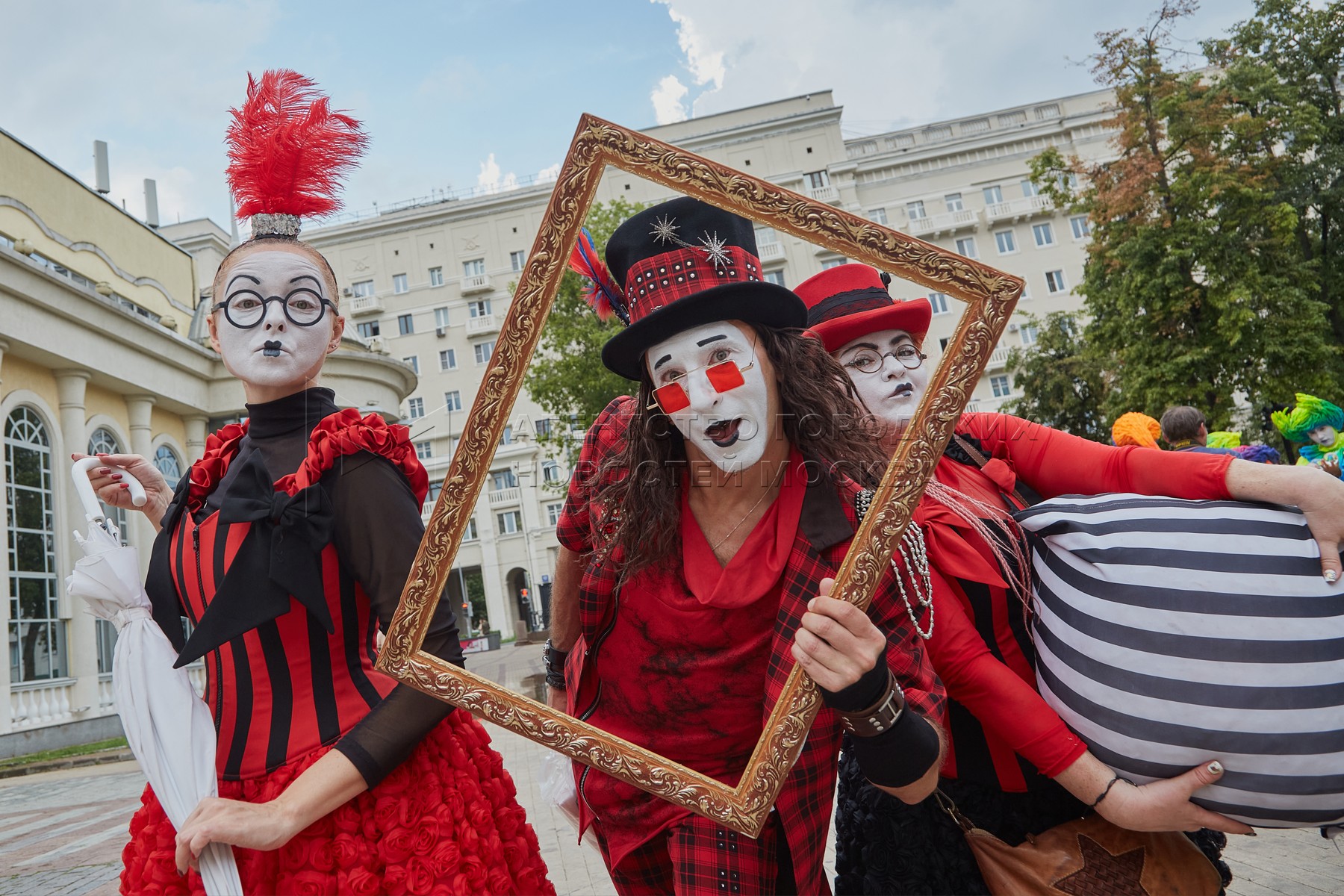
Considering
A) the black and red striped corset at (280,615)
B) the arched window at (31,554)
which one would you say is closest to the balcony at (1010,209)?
the black and red striped corset at (280,615)

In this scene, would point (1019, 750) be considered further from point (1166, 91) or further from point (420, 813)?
point (1166, 91)

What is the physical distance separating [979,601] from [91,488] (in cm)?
203

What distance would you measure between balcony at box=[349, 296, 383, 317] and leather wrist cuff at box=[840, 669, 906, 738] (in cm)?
154

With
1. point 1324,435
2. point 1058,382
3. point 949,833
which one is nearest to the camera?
point 949,833

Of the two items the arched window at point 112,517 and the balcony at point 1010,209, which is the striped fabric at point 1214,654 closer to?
the balcony at point 1010,209

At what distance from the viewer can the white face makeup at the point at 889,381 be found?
2236 millimetres

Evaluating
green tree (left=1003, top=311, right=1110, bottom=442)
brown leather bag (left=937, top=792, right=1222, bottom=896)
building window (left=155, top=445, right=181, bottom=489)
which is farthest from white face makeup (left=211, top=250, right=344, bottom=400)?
green tree (left=1003, top=311, right=1110, bottom=442)

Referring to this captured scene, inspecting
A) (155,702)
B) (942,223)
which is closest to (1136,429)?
(942,223)

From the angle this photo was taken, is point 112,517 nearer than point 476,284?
No

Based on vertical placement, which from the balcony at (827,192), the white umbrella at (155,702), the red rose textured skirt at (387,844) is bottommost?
the red rose textured skirt at (387,844)

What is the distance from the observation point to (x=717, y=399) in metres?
1.85

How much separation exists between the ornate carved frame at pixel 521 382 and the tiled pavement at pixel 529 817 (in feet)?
0.64

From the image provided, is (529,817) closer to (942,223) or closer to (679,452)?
(679,452)

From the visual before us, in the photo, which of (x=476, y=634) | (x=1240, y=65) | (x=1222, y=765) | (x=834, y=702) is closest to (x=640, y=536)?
(x=476, y=634)
